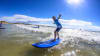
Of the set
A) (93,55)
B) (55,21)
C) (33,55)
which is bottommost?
(93,55)

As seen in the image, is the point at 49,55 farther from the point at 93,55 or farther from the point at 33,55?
the point at 93,55

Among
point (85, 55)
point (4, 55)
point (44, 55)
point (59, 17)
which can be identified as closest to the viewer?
point (4, 55)

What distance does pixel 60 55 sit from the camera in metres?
4.28

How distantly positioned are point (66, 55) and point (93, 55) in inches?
82.5

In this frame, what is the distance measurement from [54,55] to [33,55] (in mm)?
1412

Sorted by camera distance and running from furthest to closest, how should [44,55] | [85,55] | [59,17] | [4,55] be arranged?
[59,17] < [85,55] < [44,55] < [4,55]

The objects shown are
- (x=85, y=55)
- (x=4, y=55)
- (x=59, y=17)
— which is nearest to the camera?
(x=4, y=55)

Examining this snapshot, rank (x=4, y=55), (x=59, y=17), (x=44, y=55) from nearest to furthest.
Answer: (x=4, y=55) → (x=44, y=55) → (x=59, y=17)

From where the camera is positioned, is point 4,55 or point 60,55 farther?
point 60,55

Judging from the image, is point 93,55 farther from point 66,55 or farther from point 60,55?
point 60,55

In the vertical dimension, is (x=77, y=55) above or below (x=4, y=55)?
below

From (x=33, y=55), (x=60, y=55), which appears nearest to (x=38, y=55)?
(x=33, y=55)

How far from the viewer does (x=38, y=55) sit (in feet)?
13.4

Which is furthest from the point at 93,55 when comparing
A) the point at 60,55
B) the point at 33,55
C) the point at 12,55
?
the point at 12,55
